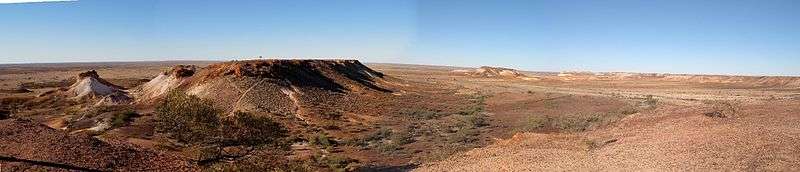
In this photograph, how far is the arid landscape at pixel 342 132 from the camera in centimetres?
1598

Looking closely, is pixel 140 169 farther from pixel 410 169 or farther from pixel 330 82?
pixel 330 82

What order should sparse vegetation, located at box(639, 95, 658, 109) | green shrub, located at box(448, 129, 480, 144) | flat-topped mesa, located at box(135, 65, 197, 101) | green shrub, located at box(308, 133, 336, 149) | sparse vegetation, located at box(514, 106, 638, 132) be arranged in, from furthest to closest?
flat-topped mesa, located at box(135, 65, 197, 101), sparse vegetation, located at box(639, 95, 658, 109), sparse vegetation, located at box(514, 106, 638, 132), green shrub, located at box(448, 129, 480, 144), green shrub, located at box(308, 133, 336, 149)

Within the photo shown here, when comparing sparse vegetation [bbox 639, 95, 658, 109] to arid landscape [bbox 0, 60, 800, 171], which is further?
sparse vegetation [bbox 639, 95, 658, 109]

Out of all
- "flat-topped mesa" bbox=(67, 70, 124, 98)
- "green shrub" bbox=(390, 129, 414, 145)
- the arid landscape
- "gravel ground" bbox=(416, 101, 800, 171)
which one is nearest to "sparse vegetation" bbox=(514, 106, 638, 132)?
the arid landscape

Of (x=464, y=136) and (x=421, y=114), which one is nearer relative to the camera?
(x=464, y=136)

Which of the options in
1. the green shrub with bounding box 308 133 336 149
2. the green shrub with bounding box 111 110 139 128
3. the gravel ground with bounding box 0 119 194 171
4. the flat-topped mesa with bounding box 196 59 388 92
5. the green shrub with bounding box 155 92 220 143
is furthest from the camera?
the flat-topped mesa with bounding box 196 59 388 92

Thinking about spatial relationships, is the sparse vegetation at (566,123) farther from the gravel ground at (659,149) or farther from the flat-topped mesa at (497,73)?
the flat-topped mesa at (497,73)

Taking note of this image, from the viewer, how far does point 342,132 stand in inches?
1240

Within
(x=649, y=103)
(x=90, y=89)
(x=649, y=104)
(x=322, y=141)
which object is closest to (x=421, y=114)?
(x=322, y=141)

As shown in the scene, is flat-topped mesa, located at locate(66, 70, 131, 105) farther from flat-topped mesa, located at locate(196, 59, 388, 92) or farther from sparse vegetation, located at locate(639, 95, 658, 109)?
sparse vegetation, located at locate(639, 95, 658, 109)

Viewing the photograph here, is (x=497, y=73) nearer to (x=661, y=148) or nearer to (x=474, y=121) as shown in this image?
(x=474, y=121)

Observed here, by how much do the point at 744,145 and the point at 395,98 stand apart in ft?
121

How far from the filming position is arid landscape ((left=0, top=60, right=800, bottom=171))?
15984 mm

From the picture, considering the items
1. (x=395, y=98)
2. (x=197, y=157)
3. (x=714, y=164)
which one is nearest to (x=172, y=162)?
(x=197, y=157)
